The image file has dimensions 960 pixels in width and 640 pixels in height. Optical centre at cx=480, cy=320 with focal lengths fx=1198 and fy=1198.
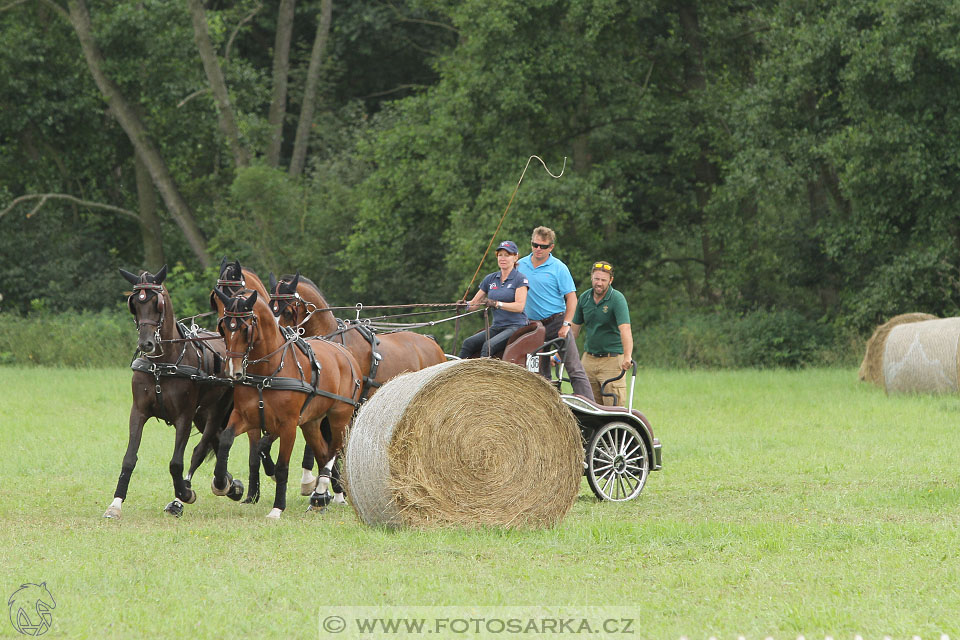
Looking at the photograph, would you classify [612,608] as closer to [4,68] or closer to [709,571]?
[709,571]

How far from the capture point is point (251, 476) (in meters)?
10.2

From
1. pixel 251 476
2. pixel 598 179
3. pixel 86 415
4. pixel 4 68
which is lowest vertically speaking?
pixel 86 415

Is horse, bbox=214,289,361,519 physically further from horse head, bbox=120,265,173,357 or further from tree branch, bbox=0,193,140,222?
tree branch, bbox=0,193,140,222

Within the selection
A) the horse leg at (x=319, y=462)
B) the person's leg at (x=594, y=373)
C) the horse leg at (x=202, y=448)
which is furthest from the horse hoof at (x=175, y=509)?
the person's leg at (x=594, y=373)

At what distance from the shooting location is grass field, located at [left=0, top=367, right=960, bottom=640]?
20.4ft

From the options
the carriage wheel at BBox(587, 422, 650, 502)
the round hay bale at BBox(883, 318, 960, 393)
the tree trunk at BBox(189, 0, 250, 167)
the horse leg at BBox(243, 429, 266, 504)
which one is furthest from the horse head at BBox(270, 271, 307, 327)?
the tree trunk at BBox(189, 0, 250, 167)

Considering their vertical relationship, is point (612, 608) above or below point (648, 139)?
below

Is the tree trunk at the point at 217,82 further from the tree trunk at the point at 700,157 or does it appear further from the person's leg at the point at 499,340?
the person's leg at the point at 499,340

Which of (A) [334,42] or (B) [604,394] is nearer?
(B) [604,394]

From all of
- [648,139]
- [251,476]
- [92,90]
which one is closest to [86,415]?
[251,476]

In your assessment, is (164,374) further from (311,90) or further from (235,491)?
(311,90)

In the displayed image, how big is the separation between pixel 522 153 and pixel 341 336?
17.6 m

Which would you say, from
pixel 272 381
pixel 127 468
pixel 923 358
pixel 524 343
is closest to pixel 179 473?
pixel 127 468

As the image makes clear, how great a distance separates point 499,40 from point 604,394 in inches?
684
